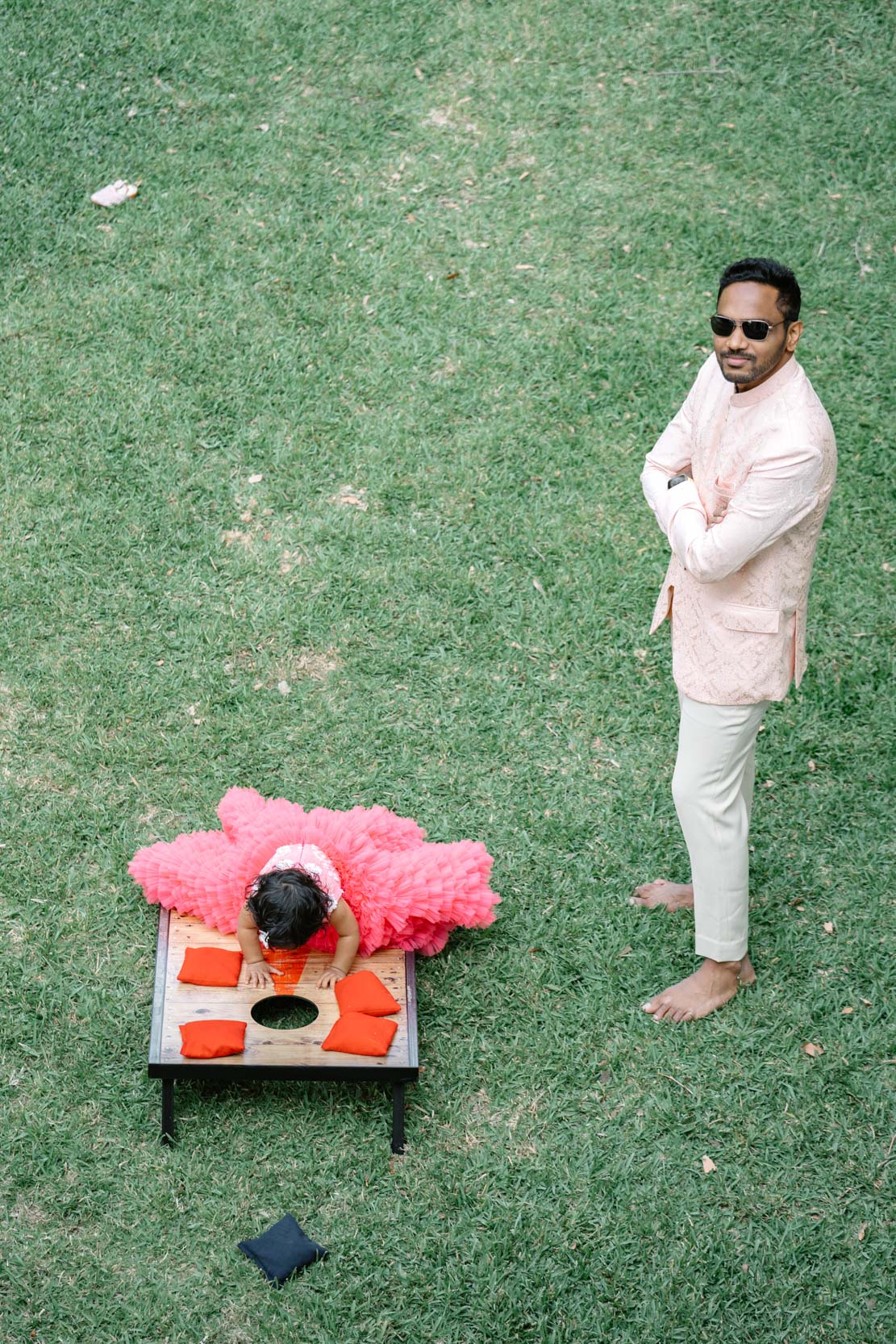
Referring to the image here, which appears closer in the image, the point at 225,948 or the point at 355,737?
the point at 225,948

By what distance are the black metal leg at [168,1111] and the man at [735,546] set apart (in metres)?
1.70

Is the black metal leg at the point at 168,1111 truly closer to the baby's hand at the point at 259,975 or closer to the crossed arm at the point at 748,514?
the baby's hand at the point at 259,975

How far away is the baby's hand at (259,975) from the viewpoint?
421 centimetres

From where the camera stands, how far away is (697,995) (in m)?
4.46

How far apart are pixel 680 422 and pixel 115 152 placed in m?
5.27

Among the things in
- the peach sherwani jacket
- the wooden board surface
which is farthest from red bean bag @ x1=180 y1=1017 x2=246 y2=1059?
the peach sherwani jacket

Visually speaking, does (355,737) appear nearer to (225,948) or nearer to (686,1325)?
(225,948)

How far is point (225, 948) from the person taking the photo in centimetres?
433

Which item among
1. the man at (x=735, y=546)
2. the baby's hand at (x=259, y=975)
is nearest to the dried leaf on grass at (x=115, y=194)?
the man at (x=735, y=546)

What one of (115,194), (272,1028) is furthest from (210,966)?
(115,194)

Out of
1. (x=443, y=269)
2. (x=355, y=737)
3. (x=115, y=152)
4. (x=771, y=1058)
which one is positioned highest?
(x=115, y=152)

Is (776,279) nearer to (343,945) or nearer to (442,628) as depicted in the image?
(343,945)

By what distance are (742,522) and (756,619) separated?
1.18 ft

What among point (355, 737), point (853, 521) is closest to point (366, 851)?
point (355, 737)
